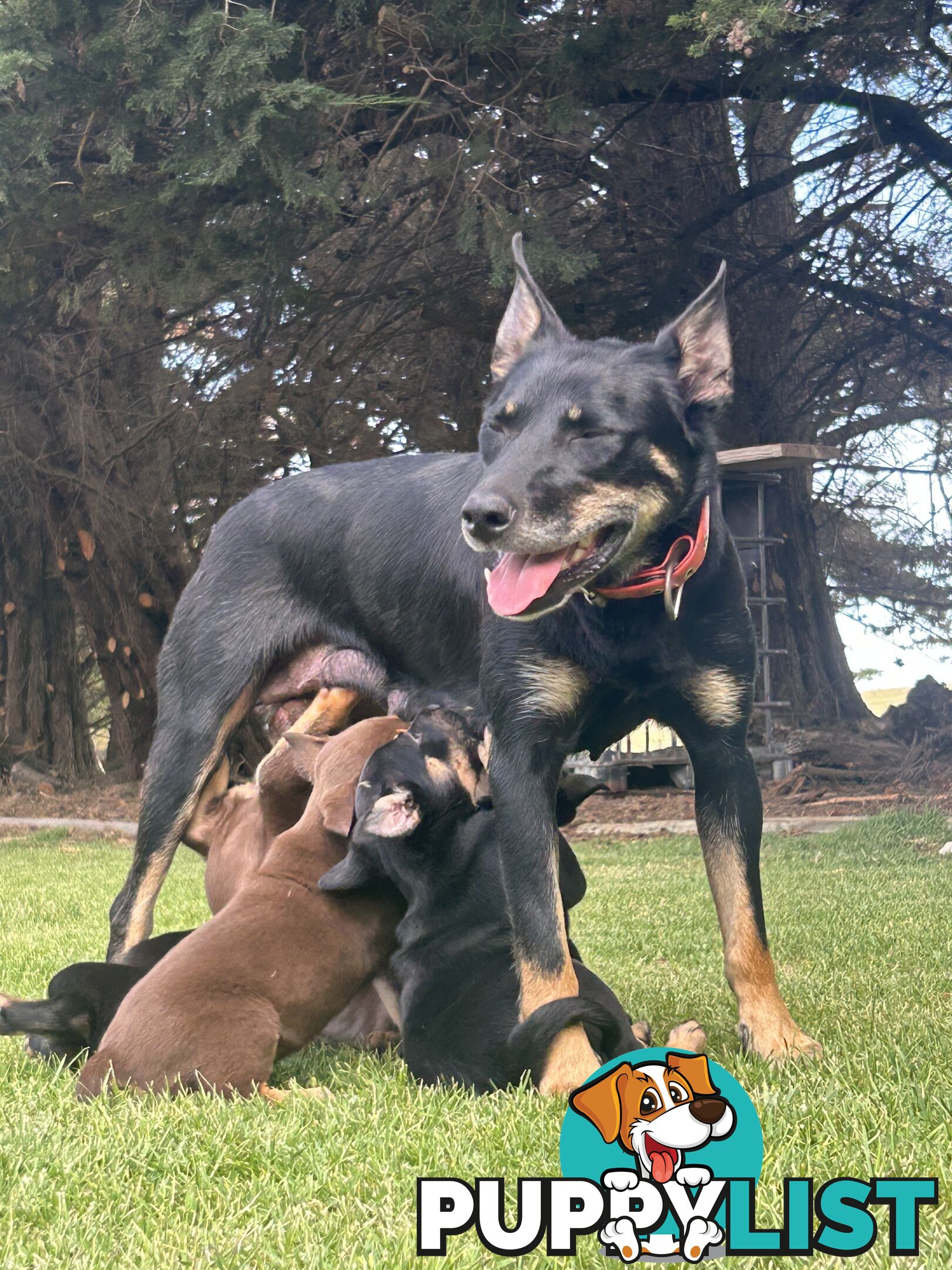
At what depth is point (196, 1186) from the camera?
8.84 ft

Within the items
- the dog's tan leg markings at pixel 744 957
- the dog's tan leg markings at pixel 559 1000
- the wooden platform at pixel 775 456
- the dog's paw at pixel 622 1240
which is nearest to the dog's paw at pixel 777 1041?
the dog's tan leg markings at pixel 744 957

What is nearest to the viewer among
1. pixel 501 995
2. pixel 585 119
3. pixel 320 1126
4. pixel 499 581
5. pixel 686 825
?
pixel 320 1126

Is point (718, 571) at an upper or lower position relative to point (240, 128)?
lower

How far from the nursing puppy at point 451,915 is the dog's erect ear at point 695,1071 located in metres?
1.14

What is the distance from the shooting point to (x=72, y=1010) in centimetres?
396

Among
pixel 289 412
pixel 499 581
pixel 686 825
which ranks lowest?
pixel 686 825

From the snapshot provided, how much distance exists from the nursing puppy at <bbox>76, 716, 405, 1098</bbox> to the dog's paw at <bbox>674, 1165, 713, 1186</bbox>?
5.59ft

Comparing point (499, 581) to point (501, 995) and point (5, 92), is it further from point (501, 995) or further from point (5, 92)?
point (5, 92)

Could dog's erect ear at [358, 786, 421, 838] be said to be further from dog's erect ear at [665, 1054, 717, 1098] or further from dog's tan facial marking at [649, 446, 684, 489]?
dog's erect ear at [665, 1054, 717, 1098]

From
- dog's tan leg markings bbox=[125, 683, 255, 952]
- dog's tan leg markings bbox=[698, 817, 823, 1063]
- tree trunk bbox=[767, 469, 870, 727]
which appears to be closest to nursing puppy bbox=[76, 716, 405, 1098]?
dog's tan leg markings bbox=[125, 683, 255, 952]

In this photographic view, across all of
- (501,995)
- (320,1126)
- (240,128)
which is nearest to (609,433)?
(501,995)

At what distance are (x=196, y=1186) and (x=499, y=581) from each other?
5.54ft

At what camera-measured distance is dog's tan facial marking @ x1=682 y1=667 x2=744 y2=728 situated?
3.81 metres

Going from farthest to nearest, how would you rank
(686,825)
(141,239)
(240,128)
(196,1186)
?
(686,825)
(141,239)
(240,128)
(196,1186)
